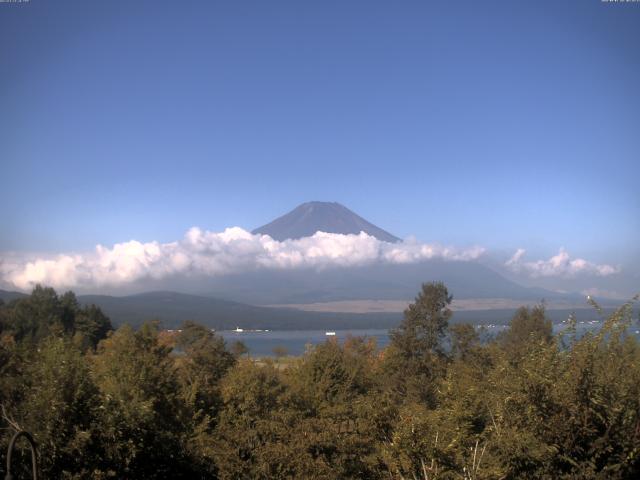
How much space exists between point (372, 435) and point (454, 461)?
5225mm

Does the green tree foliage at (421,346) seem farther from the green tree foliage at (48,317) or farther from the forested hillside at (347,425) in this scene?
the green tree foliage at (48,317)

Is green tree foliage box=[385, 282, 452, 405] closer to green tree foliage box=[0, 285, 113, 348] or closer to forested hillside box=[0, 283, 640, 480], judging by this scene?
forested hillside box=[0, 283, 640, 480]

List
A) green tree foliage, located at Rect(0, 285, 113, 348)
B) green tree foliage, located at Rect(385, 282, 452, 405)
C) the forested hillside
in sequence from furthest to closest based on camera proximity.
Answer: green tree foliage, located at Rect(0, 285, 113, 348), green tree foliage, located at Rect(385, 282, 452, 405), the forested hillside

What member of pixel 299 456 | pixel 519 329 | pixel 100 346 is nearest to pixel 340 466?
pixel 299 456

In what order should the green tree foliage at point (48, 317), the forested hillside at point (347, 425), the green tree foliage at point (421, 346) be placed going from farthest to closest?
the green tree foliage at point (48, 317) < the green tree foliage at point (421, 346) < the forested hillside at point (347, 425)

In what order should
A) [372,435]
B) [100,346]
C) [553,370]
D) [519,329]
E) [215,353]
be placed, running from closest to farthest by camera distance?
[553,370] < [372,435] < [215,353] < [519,329] < [100,346]

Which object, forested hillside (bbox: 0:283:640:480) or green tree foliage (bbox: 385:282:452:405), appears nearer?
forested hillside (bbox: 0:283:640:480)

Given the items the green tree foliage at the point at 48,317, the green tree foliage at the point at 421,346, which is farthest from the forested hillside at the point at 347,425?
the green tree foliage at the point at 48,317

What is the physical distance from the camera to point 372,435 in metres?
16.1

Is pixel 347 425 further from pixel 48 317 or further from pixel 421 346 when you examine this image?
pixel 48 317

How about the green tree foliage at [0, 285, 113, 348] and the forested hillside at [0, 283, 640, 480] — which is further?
the green tree foliage at [0, 285, 113, 348]

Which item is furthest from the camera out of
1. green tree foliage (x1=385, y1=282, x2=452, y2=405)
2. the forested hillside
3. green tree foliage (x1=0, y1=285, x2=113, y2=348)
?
green tree foliage (x1=0, y1=285, x2=113, y2=348)

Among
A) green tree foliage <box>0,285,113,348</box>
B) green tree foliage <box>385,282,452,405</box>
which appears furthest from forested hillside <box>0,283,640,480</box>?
green tree foliage <box>0,285,113,348</box>

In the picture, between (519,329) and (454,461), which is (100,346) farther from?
(454,461)
